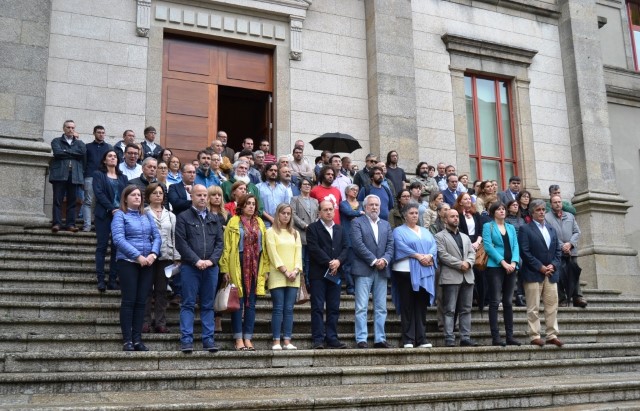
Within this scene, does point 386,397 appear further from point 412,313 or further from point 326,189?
point 326,189

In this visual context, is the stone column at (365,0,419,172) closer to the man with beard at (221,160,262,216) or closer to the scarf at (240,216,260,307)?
the man with beard at (221,160,262,216)

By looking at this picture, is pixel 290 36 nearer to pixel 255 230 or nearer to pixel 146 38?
pixel 146 38

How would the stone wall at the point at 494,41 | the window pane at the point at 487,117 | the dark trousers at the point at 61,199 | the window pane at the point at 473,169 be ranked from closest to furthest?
the dark trousers at the point at 61,199 → the stone wall at the point at 494,41 → the window pane at the point at 473,169 → the window pane at the point at 487,117

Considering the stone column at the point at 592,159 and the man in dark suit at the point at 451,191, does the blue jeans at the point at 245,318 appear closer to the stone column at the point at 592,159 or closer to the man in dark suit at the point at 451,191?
the man in dark suit at the point at 451,191

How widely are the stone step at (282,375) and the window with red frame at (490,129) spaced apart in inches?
309

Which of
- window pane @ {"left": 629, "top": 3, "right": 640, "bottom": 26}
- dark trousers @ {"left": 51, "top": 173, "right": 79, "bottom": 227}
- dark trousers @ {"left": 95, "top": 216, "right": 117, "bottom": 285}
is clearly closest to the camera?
dark trousers @ {"left": 95, "top": 216, "right": 117, "bottom": 285}

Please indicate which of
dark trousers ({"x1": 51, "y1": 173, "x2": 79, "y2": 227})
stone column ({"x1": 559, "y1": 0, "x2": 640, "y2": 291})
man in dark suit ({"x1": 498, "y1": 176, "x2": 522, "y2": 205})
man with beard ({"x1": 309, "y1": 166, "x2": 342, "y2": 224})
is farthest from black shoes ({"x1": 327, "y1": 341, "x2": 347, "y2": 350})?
stone column ({"x1": 559, "y1": 0, "x2": 640, "y2": 291})

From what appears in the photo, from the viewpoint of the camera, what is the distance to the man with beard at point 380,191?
1036cm

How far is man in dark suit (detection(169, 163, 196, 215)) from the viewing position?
28.8 ft

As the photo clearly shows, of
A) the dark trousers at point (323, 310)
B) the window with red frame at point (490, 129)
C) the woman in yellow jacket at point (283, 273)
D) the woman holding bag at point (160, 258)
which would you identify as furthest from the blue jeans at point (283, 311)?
the window with red frame at point (490, 129)

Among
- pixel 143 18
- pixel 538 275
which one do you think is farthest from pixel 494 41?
pixel 538 275

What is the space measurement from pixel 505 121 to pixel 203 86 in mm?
7424

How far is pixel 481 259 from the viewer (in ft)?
30.3

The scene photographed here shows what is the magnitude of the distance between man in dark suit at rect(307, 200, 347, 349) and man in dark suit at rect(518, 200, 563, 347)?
2.71 m
